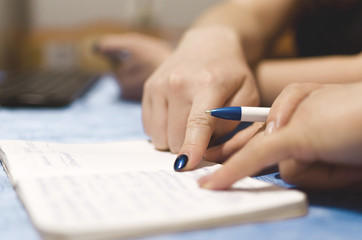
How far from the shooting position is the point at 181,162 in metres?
0.40

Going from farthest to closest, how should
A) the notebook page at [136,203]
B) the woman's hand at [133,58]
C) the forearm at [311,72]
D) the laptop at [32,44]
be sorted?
the laptop at [32,44]
the woman's hand at [133,58]
the forearm at [311,72]
the notebook page at [136,203]

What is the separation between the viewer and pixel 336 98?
1.07 feet

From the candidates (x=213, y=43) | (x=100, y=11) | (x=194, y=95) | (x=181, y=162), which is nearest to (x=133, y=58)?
(x=213, y=43)

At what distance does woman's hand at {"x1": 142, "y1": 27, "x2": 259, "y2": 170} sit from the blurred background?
1.54 meters

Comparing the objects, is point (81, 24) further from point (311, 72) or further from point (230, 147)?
point (230, 147)

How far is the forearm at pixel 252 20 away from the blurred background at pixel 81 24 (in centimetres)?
108

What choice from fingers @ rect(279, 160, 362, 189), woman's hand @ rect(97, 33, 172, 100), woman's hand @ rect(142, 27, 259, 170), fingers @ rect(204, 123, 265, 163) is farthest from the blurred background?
fingers @ rect(279, 160, 362, 189)

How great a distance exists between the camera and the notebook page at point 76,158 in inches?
14.9

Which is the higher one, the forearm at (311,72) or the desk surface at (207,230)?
the forearm at (311,72)

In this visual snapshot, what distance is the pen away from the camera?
0.43 m

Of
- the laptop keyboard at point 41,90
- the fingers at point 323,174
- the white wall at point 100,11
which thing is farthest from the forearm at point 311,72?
the white wall at point 100,11

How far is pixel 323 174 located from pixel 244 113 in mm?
114

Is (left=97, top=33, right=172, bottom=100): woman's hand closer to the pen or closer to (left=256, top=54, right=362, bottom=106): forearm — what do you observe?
(left=256, top=54, right=362, bottom=106): forearm

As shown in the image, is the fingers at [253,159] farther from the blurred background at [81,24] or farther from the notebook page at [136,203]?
the blurred background at [81,24]
